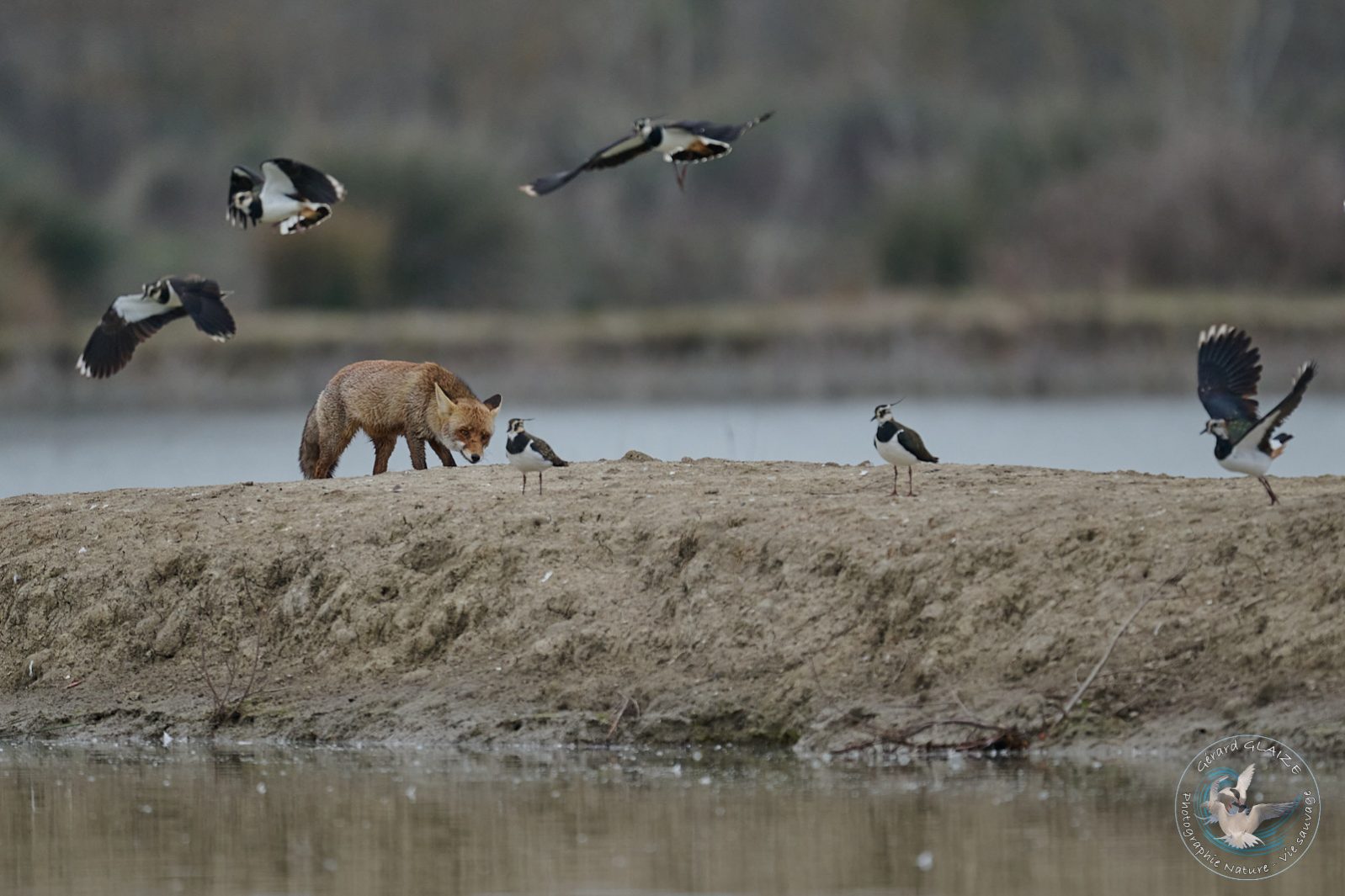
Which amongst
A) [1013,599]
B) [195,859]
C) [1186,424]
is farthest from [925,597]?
[1186,424]

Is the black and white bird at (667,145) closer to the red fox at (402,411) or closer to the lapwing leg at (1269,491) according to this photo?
the red fox at (402,411)

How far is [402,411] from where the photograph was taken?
14625 millimetres

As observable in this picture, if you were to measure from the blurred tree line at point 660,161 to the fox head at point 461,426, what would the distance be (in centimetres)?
2396

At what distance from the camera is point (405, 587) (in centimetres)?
1245

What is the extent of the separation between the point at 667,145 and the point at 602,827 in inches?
177

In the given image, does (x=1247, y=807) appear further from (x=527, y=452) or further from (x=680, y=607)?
(x=527, y=452)

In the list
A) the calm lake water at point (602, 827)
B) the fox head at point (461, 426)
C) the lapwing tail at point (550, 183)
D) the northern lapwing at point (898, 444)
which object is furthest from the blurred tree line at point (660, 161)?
the calm lake water at point (602, 827)

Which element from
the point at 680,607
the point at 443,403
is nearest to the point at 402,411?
the point at 443,403

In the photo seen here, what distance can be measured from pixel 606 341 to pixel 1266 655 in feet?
82.1

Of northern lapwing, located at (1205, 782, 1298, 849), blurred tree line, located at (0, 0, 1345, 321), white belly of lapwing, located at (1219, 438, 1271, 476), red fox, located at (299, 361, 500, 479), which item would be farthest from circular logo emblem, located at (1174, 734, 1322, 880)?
blurred tree line, located at (0, 0, 1345, 321)

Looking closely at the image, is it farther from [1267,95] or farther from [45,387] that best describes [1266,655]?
[1267,95]

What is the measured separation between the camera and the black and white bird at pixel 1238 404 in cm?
1062

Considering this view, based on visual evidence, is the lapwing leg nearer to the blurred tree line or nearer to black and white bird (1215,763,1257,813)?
black and white bird (1215,763,1257,813)

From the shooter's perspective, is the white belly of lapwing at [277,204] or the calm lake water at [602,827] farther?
the white belly of lapwing at [277,204]
